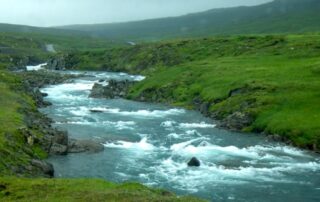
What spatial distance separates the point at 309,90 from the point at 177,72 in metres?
→ 54.5

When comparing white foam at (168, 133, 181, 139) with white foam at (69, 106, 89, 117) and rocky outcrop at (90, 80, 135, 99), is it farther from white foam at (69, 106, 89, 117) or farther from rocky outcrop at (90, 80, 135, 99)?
rocky outcrop at (90, 80, 135, 99)

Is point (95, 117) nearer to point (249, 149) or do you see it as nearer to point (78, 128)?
point (78, 128)

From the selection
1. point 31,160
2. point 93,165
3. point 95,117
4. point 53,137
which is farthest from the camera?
point 95,117

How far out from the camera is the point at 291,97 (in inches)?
3455

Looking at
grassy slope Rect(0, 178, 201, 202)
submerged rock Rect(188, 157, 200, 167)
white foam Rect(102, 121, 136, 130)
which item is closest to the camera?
grassy slope Rect(0, 178, 201, 202)

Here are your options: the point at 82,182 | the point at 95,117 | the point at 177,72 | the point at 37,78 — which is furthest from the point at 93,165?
the point at 37,78

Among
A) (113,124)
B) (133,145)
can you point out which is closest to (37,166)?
(133,145)

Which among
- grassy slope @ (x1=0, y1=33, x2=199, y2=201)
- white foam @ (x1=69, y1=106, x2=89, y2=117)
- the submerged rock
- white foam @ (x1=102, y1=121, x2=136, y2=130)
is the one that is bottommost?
white foam @ (x1=69, y1=106, x2=89, y2=117)

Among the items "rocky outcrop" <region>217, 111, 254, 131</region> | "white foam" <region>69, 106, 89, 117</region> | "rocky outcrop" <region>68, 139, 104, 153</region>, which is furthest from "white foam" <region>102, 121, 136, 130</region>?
"rocky outcrop" <region>68, 139, 104, 153</region>

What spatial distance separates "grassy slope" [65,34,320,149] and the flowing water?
16.5ft

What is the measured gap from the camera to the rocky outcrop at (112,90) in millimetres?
130250

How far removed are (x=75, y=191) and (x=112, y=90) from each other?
97.1m

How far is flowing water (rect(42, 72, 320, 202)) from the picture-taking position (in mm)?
50094

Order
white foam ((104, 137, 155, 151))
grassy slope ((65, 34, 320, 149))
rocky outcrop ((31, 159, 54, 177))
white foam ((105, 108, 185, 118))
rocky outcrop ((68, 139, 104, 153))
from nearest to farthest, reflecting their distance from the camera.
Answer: rocky outcrop ((31, 159, 54, 177))
rocky outcrop ((68, 139, 104, 153))
white foam ((104, 137, 155, 151))
grassy slope ((65, 34, 320, 149))
white foam ((105, 108, 185, 118))
